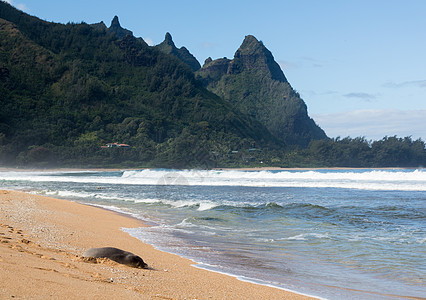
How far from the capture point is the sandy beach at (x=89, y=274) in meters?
3.84

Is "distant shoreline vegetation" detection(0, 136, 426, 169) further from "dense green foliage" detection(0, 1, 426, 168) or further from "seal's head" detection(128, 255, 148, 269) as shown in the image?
"seal's head" detection(128, 255, 148, 269)

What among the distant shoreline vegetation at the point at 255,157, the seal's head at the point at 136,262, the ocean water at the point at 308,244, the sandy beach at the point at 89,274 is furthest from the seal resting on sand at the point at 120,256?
the distant shoreline vegetation at the point at 255,157

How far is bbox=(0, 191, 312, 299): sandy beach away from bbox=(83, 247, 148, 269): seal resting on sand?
0.18 m

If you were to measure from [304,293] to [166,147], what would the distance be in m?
88.1

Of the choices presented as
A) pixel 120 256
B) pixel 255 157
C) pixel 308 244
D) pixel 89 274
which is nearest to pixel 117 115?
pixel 255 157

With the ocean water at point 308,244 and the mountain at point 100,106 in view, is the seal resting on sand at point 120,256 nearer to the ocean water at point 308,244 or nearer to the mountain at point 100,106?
the ocean water at point 308,244

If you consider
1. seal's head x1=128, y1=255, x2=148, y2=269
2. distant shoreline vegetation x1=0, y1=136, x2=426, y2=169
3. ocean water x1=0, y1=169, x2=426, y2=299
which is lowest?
ocean water x1=0, y1=169, x2=426, y2=299

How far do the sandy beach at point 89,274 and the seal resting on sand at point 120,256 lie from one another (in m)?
0.18

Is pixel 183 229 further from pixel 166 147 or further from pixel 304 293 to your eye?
pixel 166 147

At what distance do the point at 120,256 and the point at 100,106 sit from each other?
330ft

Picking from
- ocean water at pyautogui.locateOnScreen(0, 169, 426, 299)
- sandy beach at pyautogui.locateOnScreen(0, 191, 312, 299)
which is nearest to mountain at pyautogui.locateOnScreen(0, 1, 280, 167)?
ocean water at pyautogui.locateOnScreen(0, 169, 426, 299)

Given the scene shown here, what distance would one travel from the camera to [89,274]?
15.8 feet

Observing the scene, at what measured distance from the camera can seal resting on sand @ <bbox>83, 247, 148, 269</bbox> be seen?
589 cm

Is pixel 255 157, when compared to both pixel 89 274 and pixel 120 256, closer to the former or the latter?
pixel 120 256
